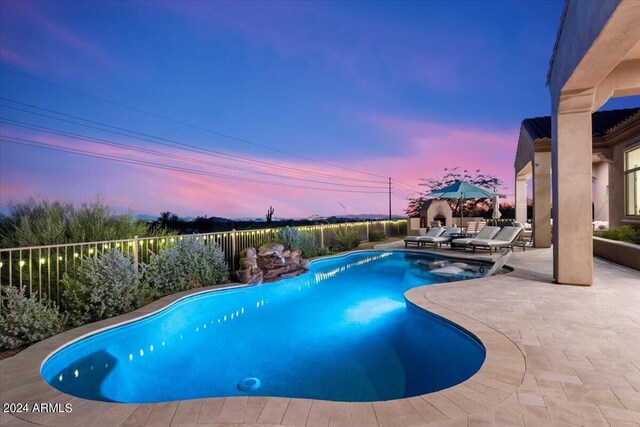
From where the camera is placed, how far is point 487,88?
63.4ft

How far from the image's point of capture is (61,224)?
20.1 feet

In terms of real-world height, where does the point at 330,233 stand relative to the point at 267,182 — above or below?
below

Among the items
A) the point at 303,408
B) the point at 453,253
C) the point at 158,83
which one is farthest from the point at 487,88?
the point at 303,408

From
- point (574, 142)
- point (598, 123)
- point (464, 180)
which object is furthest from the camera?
point (464, 180)

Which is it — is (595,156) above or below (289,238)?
above

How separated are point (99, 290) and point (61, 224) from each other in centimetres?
215

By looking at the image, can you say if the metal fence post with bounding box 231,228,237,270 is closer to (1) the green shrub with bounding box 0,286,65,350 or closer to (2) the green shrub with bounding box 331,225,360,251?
(1) the green shrub with bounding box 0,286,65,350

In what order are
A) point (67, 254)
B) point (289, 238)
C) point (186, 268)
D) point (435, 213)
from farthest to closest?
1. point (435, 213)
2. point (289, 238)
3. point (186, 268)
4. point (67, 254)

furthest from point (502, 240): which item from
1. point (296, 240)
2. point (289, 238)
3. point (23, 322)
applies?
point (23, 322)

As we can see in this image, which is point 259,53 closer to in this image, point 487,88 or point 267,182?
point 487,88

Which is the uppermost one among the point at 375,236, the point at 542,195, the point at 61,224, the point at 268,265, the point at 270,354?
the point at 542,195

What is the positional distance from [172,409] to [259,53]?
16.6 meters

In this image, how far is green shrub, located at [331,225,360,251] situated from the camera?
1434 cm

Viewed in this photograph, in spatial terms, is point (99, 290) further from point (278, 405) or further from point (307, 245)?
point (307, 245)
